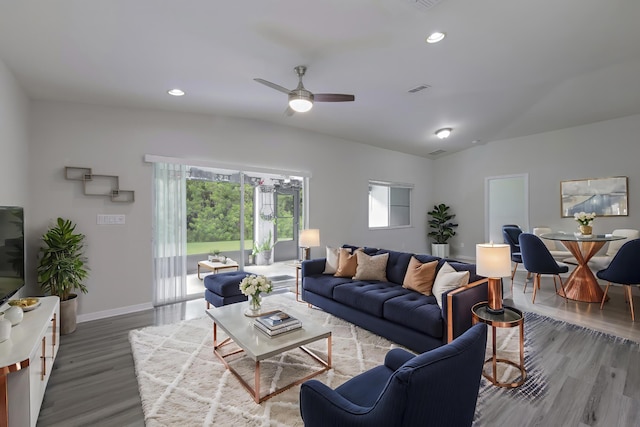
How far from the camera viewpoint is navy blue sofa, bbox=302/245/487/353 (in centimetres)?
267

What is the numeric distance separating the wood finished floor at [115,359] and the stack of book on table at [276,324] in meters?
0.99

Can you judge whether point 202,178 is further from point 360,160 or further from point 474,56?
point 474,56

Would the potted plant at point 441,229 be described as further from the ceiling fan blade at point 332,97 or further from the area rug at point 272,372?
the ceiling fan blade at point 332,97

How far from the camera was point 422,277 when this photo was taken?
3379 millimetres

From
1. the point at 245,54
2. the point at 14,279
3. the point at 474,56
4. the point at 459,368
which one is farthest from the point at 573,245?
the point at 14,279

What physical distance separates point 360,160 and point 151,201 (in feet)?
14.1

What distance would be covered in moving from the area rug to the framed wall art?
3.48 meters

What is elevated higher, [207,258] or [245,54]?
[245,54]

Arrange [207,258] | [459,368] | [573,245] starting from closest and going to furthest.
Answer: [459,368], [573,245], [207,258]

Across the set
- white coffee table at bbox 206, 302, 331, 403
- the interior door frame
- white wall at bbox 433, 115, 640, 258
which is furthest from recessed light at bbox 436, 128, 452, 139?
white coffee table at bbox 206, 302, 331, 403

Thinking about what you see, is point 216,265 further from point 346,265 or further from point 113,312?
point 346,265

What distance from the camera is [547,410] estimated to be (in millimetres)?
2088

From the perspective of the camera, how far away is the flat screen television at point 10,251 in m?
2.30

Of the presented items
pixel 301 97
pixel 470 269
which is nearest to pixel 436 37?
pixel 301 97
